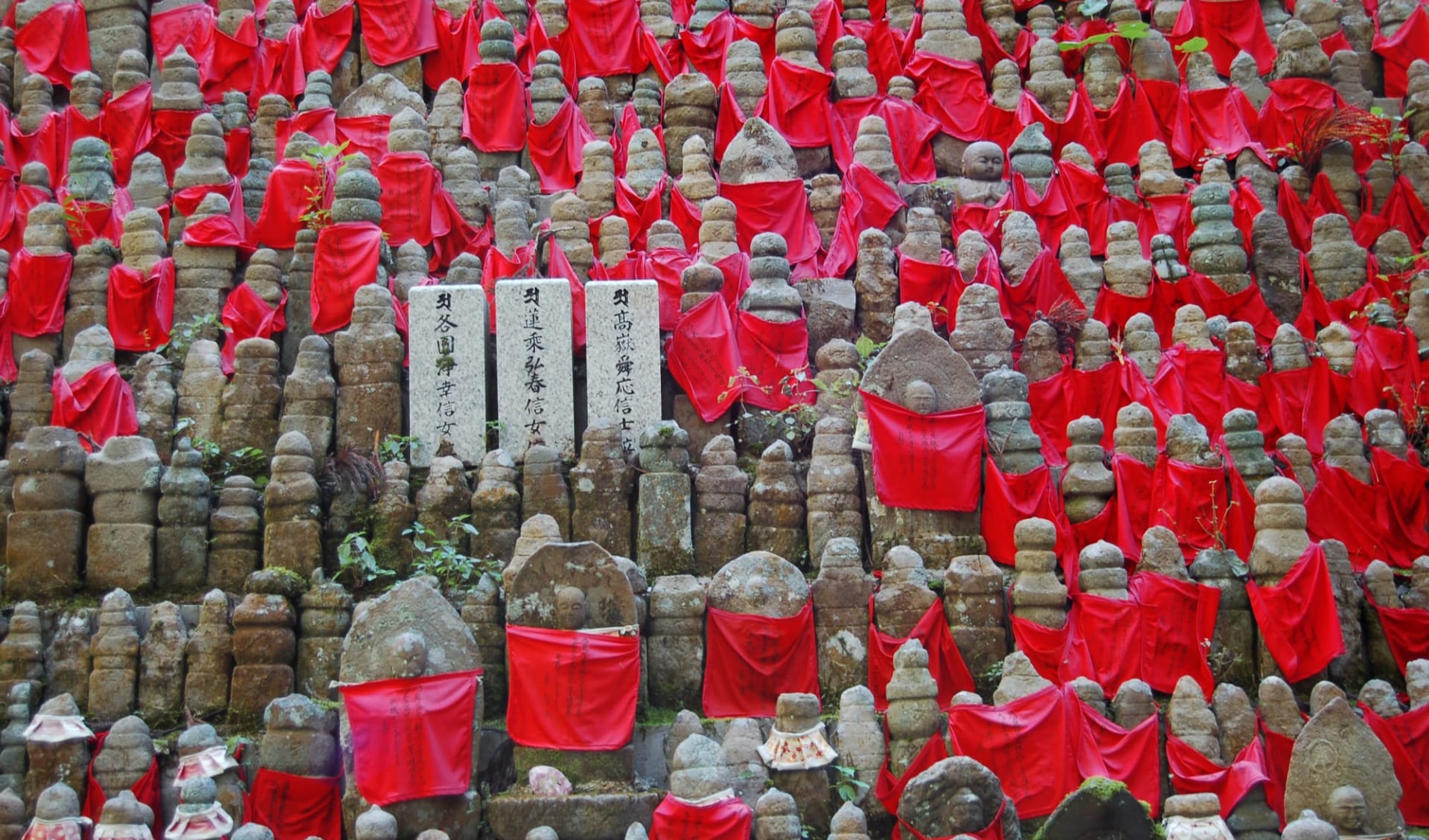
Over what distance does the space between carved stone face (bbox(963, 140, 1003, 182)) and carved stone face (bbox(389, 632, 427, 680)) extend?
6.83m

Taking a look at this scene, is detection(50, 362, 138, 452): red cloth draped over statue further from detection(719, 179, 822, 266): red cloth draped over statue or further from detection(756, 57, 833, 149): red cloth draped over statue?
detection(756, 57, 833, 149): red cloth draped over statue

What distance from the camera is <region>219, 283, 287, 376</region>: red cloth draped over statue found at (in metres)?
11.7

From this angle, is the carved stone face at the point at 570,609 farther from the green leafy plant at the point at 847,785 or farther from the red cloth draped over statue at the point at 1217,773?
the red cloth draped over statue at the point at 1217,773

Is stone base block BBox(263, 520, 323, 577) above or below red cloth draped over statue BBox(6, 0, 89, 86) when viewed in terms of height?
below

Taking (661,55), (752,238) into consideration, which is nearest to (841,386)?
(752,238)

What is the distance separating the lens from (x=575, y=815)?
26.8 ft

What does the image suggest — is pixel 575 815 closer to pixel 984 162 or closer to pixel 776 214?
pixel 776 214

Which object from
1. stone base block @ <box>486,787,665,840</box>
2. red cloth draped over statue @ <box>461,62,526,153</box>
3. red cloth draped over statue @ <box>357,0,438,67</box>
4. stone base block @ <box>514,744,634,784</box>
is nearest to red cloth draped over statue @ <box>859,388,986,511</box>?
stone base block @ <box>514,744,634,784</box>

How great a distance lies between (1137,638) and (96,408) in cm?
657

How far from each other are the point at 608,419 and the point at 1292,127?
21.7ft

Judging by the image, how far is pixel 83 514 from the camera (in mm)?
10023

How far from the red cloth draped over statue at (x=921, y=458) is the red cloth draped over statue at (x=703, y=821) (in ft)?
8.80

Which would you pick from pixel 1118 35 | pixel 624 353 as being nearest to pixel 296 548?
pixel 624 353

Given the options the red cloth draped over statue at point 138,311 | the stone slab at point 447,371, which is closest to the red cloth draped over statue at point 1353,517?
the stone slab at point 447,371
